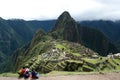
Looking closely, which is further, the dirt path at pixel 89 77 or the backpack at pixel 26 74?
the dirt path at pixel 89 77

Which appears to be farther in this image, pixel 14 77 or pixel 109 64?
pixel 109 64

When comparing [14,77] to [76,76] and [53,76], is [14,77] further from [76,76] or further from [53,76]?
[76,76]

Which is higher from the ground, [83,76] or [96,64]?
[83,76]

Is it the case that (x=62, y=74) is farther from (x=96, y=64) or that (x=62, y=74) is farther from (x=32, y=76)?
(x=96, y=64)

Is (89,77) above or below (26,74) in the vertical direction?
below

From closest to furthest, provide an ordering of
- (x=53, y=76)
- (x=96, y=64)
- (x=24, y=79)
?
(x=24, y=79)
(x=53, y=76)
(x=96, y=64)

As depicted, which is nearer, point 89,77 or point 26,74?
point 26,74

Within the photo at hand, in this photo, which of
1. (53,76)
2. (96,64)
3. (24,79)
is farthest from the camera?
(96,64)

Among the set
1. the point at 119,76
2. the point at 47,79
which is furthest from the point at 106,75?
the point at 47,79

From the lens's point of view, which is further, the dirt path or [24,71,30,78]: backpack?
the dirt path

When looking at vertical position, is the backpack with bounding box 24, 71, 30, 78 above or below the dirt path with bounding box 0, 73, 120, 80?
above

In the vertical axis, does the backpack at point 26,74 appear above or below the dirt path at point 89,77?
above
